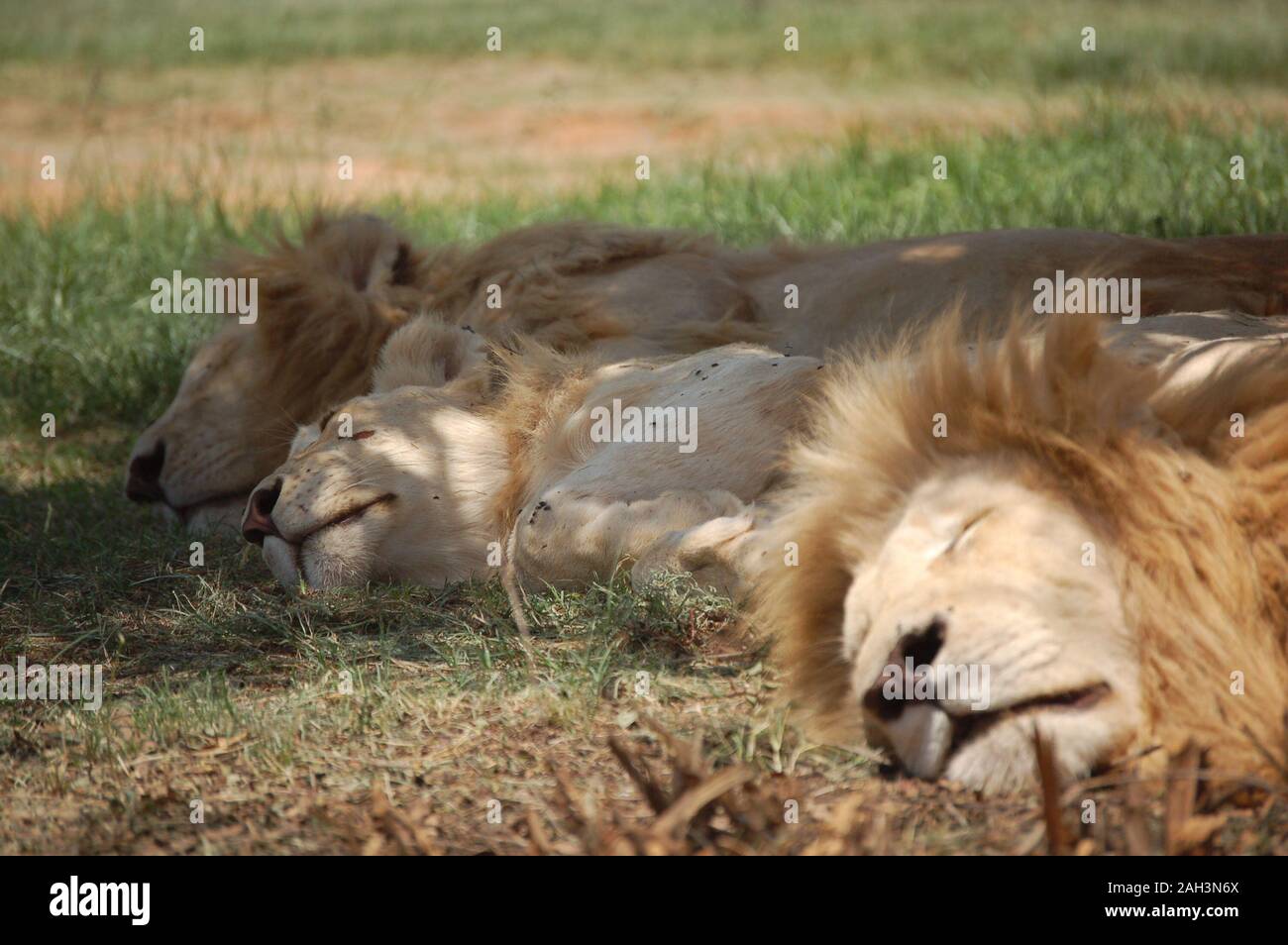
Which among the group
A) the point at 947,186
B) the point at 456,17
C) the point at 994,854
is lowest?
the point at 994,854

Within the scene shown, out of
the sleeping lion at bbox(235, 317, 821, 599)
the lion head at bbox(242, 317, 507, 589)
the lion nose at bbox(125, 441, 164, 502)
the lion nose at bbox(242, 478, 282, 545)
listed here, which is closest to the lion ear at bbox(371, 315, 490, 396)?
the sleeping lion at bbox(235, 317, 821, 599)

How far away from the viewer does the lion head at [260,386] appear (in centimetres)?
466

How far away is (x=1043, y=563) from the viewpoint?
7.59ft

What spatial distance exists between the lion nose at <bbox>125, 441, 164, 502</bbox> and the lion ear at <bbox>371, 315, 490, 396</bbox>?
33.9 inches

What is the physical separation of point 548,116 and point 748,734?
14968 mm

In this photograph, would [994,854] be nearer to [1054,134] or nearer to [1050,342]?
[1050,342]

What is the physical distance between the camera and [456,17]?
23391mm

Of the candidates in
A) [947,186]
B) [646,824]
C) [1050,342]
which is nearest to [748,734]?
[646,824]

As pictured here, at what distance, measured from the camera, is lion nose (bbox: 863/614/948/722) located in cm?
228

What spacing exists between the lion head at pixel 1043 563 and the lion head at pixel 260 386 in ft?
7.78

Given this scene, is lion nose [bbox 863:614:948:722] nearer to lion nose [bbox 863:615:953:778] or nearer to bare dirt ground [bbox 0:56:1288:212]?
lion nose [bbox 863:615:953:778]

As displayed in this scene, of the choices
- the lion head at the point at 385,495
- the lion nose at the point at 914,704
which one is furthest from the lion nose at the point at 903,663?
the lion head at the point at 385,495

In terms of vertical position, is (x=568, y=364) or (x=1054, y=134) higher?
(x=1054, y=134)

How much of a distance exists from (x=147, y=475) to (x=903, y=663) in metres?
3.19
